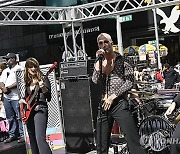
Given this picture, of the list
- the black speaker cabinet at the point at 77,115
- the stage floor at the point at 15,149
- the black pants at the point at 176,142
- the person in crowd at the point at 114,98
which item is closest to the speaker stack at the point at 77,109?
Result: the black speaker cabinet at the point at 77,115

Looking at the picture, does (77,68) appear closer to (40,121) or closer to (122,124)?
(40,121)

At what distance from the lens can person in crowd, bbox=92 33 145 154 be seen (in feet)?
14.7

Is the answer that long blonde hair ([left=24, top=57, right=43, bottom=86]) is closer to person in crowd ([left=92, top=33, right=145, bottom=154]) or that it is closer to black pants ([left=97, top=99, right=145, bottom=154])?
person in crowd ([left=92, top=33, right=145, bottom=154])

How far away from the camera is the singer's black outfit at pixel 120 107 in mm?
4488

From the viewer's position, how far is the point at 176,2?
8133 millimetres

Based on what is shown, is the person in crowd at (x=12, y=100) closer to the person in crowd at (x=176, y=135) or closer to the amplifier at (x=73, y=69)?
the amplifier at (x=73, y=69)

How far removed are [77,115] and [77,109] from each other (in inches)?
4.1

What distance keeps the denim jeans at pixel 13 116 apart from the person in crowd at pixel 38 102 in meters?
2.25

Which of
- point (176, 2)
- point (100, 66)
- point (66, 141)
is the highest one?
point (176, 2)

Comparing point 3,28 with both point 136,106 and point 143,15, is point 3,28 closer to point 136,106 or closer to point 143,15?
point 143,15

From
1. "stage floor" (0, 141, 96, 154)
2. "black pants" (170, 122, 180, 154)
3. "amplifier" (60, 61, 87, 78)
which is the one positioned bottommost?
"stage floor" (0, 141, 96, 154)

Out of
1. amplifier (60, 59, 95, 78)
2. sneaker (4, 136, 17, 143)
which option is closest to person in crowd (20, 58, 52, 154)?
amplifier (60, 59, 95, 78)

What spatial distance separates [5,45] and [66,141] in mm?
19992

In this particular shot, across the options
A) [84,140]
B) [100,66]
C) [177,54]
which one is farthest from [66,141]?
[177,54]
